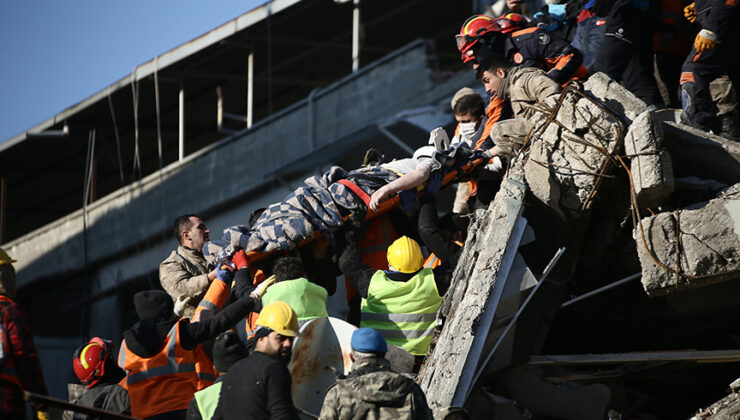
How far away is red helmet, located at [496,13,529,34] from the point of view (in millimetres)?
8938

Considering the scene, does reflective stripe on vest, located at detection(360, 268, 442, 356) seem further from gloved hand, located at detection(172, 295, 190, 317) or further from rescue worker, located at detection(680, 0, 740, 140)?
rescue worker, located at detection(680, 0, 740, 140)

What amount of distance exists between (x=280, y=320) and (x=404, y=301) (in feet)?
5.46

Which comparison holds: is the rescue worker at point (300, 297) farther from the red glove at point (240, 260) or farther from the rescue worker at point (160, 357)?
the red glove at point (240, 260)

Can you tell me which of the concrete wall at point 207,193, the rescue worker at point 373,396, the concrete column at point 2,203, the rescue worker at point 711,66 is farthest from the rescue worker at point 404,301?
the concrete column at point 2,203

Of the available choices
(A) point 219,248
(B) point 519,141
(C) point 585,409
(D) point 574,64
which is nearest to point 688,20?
(D) point 574,64

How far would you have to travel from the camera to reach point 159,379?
6836mm

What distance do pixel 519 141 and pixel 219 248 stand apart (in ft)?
8.68

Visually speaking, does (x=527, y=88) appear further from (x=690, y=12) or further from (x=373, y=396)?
(x=373, y=396)

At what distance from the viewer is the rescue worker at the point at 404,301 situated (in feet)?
24.3

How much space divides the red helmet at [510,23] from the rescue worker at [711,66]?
1.47 metres

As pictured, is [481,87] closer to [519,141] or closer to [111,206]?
[519,141]

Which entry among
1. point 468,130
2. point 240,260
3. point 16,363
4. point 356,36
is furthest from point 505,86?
point 356,36

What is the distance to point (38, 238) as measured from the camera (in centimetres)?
2267

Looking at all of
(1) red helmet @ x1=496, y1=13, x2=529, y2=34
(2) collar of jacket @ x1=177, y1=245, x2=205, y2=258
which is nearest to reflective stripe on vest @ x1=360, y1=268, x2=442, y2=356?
(2) collar of jacket @ x1=177, y1=245, x2=205, y2=258
